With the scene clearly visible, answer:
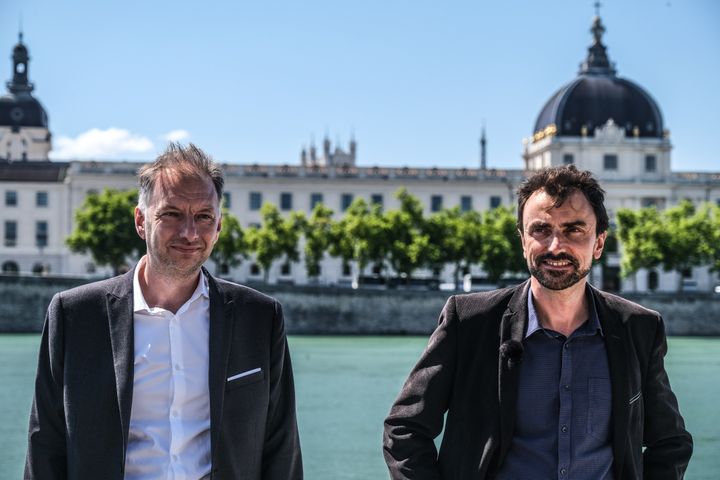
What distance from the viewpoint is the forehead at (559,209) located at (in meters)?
4.30

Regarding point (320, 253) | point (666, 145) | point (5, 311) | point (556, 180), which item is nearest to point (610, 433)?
point (556, 180)

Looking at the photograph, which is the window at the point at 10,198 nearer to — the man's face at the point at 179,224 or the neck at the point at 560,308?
the man's face at the point at 179,224

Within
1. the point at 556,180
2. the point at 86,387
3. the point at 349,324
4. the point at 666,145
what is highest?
the point at 666,145

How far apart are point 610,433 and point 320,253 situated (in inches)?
2325

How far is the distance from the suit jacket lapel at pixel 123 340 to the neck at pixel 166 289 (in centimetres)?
7

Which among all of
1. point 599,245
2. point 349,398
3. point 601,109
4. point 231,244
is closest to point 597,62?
point 601,109

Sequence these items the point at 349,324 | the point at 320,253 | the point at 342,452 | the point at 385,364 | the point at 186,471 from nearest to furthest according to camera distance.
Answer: the point at 186,471
the point at 342,452
the point at 385,364
the point at 349,324
the point at 320,253

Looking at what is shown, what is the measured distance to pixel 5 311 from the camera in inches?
2014

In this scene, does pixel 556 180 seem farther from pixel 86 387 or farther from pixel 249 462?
pixel 86 387

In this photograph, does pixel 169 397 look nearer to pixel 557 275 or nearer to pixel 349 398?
pixel 557 275

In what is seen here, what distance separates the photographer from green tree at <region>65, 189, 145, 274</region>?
200 ft

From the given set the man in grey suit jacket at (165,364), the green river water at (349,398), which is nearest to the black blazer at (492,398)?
the man in grey suit jacket at (165,364)

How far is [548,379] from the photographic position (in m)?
4.17

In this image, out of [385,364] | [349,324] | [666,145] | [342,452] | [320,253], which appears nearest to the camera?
[342,452]
